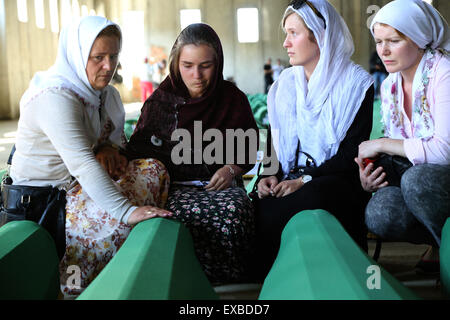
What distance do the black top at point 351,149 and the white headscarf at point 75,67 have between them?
3.32ft

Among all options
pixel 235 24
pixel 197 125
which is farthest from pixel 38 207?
pixel 235 24

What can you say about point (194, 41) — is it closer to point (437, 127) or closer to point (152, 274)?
point (437, 127)

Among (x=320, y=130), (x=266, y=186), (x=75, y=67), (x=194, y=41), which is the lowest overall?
(x=266, y=186)

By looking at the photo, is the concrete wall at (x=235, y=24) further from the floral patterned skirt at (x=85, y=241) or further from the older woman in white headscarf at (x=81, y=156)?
the floral patterned skirt at (x=85, y=241)

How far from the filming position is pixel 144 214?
1.79m

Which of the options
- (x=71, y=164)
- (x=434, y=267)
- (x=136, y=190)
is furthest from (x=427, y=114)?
(x=71, y=164)

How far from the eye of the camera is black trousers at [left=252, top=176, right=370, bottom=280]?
206 cm

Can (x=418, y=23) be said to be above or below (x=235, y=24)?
below

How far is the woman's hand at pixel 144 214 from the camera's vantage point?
5.60 ft

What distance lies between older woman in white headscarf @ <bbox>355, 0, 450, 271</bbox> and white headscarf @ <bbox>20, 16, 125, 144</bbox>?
1112mm

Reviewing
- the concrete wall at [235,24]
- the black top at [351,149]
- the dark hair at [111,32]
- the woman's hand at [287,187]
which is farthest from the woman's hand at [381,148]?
the concrete wall at [235,24]

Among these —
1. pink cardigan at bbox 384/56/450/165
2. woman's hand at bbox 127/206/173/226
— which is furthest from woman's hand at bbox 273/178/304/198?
woman's hand at bbox 127/206/173/226

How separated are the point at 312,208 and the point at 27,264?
1.15 m

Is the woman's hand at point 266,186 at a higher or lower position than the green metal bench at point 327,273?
lower
